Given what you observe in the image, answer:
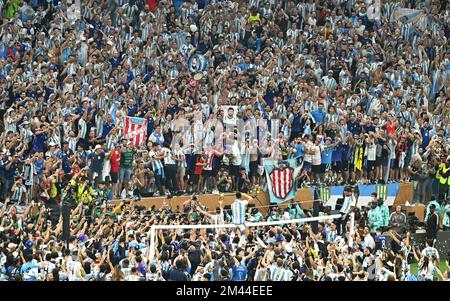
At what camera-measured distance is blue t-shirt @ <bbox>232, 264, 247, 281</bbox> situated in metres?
24.5

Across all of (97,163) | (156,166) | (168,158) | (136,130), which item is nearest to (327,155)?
(168,158)

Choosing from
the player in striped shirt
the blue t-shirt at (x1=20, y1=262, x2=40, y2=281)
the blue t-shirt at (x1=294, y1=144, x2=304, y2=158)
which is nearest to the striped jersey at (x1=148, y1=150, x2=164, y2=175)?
the player in striped shirt

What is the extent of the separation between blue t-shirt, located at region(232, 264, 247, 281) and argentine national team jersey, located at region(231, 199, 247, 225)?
5.03 ft

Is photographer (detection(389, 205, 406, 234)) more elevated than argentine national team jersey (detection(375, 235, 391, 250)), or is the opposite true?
photographer (detection(389, 205, 406, 234))

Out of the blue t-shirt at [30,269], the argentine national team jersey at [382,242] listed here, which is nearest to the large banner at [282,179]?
the argentine national team jersey at [382,242]

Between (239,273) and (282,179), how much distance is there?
3.45 meters

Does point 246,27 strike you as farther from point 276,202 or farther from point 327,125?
point 276,202

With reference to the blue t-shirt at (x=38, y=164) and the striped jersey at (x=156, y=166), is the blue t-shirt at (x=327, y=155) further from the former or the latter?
the blue t-shirt at (x=38, y=164)

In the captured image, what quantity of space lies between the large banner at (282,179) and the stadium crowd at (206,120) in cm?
42

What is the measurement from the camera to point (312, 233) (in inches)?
1005

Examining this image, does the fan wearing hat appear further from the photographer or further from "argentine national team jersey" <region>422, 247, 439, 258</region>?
"argentine national team jersey" <region>422, 247, 439, 258</region>

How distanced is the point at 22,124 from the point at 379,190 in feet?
23.9

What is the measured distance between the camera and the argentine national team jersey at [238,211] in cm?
2609

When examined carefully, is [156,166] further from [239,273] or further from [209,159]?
[239,273]
